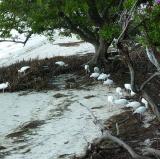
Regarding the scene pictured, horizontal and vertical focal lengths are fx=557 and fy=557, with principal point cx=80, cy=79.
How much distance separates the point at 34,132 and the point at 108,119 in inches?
45.2

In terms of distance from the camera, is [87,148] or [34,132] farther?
[34,132]

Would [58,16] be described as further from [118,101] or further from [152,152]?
[152,152]

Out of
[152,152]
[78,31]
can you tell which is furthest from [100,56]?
[152,152]

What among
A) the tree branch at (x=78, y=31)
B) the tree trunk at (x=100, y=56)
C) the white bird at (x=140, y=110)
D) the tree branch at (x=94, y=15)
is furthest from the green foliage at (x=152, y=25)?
the tree trunk at (x=100, y=56)

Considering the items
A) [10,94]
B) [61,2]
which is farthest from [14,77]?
[61,2]

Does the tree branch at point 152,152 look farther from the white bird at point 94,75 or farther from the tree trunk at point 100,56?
the tree trunk at point 100,56

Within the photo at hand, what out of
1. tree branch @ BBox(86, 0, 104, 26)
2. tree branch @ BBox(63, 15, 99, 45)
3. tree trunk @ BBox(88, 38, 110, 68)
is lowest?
tree trunk @ BBox(88, 38, 110, 68)

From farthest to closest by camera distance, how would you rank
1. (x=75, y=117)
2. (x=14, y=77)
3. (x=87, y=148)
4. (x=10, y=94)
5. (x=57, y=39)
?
(x=57, y=39)
(x=14, y=77)
(x=10, y=94)
(x=75, y=117)
(x=87, y=148)

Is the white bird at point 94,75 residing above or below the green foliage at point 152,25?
below

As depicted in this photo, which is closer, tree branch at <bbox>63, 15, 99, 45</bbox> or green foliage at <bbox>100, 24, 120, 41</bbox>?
green foliage at <bbox>100, 24, 120, 41</bbox>

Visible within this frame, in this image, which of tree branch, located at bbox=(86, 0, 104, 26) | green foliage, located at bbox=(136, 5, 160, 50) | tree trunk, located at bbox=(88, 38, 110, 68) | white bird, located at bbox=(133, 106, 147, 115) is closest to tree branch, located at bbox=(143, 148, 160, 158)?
green foliage, located at bbox=(136, 5, 160, 50)

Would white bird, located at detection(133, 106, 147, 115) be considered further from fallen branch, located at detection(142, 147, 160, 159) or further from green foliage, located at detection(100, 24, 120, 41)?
green foliage, located at detection(100, 24, 120, 41)

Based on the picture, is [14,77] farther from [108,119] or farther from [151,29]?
[151,29]

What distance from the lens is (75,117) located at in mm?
8930
